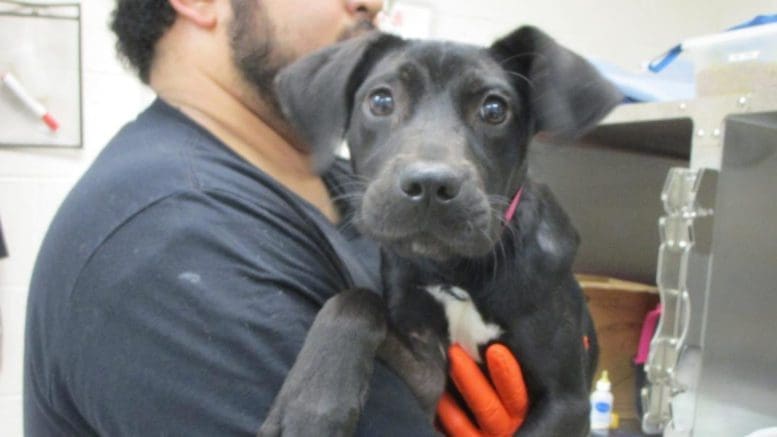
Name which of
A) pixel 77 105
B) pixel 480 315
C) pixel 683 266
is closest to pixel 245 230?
pixel 480 315

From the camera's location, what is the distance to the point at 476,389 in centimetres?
114

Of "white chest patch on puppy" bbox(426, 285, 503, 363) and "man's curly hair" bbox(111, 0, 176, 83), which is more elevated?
"man's curly hair" bbox(111, 0, 176, 83)

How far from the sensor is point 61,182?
2.15 m

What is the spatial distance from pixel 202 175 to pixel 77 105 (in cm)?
131

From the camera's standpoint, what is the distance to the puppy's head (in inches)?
41.4

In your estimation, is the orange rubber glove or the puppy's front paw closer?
the puppy's front paw

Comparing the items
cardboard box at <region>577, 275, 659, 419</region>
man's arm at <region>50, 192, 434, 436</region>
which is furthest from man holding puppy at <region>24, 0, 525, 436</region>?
cardboard box at <region>577, 275, 659, 419</region>

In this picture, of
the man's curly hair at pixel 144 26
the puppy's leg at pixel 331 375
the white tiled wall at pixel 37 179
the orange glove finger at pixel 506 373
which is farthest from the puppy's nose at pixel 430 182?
the white tiled wall at pixel 37 179

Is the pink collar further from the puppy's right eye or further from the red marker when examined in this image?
the red marker

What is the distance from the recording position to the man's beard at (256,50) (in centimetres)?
128

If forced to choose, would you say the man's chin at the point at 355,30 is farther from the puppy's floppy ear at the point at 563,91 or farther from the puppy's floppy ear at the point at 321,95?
the puppy's floppy ear at the point at 563,91

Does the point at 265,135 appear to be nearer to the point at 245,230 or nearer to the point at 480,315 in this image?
the point at 245,230

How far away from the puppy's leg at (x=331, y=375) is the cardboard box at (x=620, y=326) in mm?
950

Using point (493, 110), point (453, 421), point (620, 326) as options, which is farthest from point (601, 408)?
point (493, 110)
